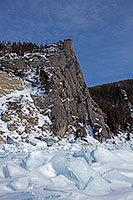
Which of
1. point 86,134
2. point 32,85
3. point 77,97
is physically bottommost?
point 86,134

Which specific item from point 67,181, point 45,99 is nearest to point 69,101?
point 45,99

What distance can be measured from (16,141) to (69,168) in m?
11.4

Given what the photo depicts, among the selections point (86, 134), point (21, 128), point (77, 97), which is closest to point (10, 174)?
point (21, 128)

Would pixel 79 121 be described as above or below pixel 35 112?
below

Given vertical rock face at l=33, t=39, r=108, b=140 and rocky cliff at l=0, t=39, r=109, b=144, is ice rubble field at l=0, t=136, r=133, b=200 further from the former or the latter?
vertical rock face at l=33, t=39, r=108, b=140

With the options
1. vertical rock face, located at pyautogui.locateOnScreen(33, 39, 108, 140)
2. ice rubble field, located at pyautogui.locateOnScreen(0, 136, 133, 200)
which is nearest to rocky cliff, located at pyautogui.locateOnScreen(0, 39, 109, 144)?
vertical rock face, located at pyautogui.locateOnScreen(33, 39, 108, 140)

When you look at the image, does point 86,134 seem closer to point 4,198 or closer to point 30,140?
point 30,140

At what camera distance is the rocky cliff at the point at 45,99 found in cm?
1598

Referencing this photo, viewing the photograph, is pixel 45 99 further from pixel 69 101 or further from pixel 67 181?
pixel 67 181

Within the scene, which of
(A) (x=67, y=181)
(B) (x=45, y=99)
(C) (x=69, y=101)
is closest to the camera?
(A) (x=67, y=181)

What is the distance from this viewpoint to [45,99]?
20.0 metres

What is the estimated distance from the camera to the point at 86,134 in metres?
20.0

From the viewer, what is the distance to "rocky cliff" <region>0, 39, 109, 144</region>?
1598cm

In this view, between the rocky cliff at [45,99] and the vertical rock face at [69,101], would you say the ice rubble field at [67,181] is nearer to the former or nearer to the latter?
the rocky cliff at [45,99]
